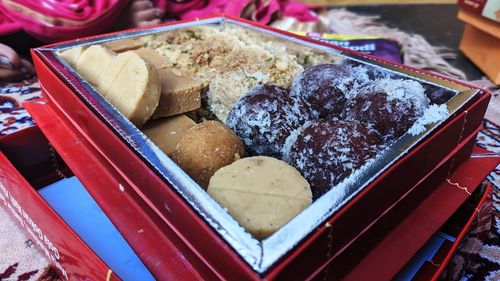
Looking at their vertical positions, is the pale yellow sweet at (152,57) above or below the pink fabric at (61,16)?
above

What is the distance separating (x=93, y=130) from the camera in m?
0.67

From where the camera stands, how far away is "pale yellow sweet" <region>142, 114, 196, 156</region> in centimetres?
71

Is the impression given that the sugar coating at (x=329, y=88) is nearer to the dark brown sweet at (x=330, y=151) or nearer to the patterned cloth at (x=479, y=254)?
the dark brown sweet at (x=330, y=151)

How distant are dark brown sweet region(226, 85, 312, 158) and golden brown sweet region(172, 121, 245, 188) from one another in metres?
0.04

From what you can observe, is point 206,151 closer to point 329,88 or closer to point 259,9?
point 329,88

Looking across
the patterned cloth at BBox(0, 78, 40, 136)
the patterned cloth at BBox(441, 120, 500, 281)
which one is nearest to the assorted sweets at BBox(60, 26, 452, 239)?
the patterned cloth at BBox(441, 120, 500, 281)

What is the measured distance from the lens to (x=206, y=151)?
62cm

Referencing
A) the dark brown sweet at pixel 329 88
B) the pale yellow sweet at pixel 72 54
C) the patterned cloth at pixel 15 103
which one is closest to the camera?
the dark brown sweet at pixel 329 88

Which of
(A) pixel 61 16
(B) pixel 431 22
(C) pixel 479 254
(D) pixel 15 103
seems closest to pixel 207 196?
(C) pixel 479 254

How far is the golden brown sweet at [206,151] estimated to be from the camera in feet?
2.00

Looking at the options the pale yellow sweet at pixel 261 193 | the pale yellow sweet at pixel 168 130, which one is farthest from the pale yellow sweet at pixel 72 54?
the pale yellow sweet at pixel 261 193

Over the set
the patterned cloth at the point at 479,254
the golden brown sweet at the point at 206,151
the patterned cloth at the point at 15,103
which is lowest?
the patterned cloth at the point at 15,103

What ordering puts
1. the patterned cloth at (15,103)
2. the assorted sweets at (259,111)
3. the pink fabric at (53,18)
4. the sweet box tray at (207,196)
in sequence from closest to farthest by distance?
the sweet box tray at (207,196) < the assorted sweets at (259,111) < the patterned cloth at (15,103) < the pink fabric at (53,18)

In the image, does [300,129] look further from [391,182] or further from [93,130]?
[93,130]
